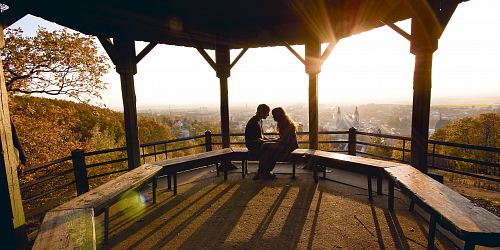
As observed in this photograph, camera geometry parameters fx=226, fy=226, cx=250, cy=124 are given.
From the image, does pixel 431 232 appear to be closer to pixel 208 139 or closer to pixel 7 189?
pixel 7 189

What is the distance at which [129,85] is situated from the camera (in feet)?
15.1

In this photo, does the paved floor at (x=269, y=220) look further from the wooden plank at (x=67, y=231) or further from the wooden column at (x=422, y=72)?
the wooden column at (x=422, y=72)

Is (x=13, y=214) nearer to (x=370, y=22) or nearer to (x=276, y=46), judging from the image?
(x=276, y=46)

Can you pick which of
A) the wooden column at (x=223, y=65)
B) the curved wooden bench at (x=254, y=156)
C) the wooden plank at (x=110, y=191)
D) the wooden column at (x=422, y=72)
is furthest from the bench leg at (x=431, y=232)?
the wooden column at (x=223, y=65)

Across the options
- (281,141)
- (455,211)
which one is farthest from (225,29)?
(455,211)

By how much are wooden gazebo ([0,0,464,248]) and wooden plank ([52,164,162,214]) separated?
49 cm

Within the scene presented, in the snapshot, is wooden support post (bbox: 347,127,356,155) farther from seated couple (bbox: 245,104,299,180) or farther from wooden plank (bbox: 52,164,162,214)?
wooden plank (bbox: 52,164,162,214)

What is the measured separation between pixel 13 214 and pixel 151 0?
3654mm

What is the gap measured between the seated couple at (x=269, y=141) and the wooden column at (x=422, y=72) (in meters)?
2.13

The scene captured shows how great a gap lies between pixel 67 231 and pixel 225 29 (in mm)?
4940

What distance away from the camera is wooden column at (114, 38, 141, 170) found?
4539mm

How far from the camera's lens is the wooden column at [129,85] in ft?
14.9

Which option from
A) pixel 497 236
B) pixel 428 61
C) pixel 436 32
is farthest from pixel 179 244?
pixel 436 32

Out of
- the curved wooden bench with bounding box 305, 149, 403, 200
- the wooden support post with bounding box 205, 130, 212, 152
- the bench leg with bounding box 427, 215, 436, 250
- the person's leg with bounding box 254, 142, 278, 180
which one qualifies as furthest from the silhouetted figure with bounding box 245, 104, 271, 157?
the bench leg with bounding box 427, 215, 436, 250
